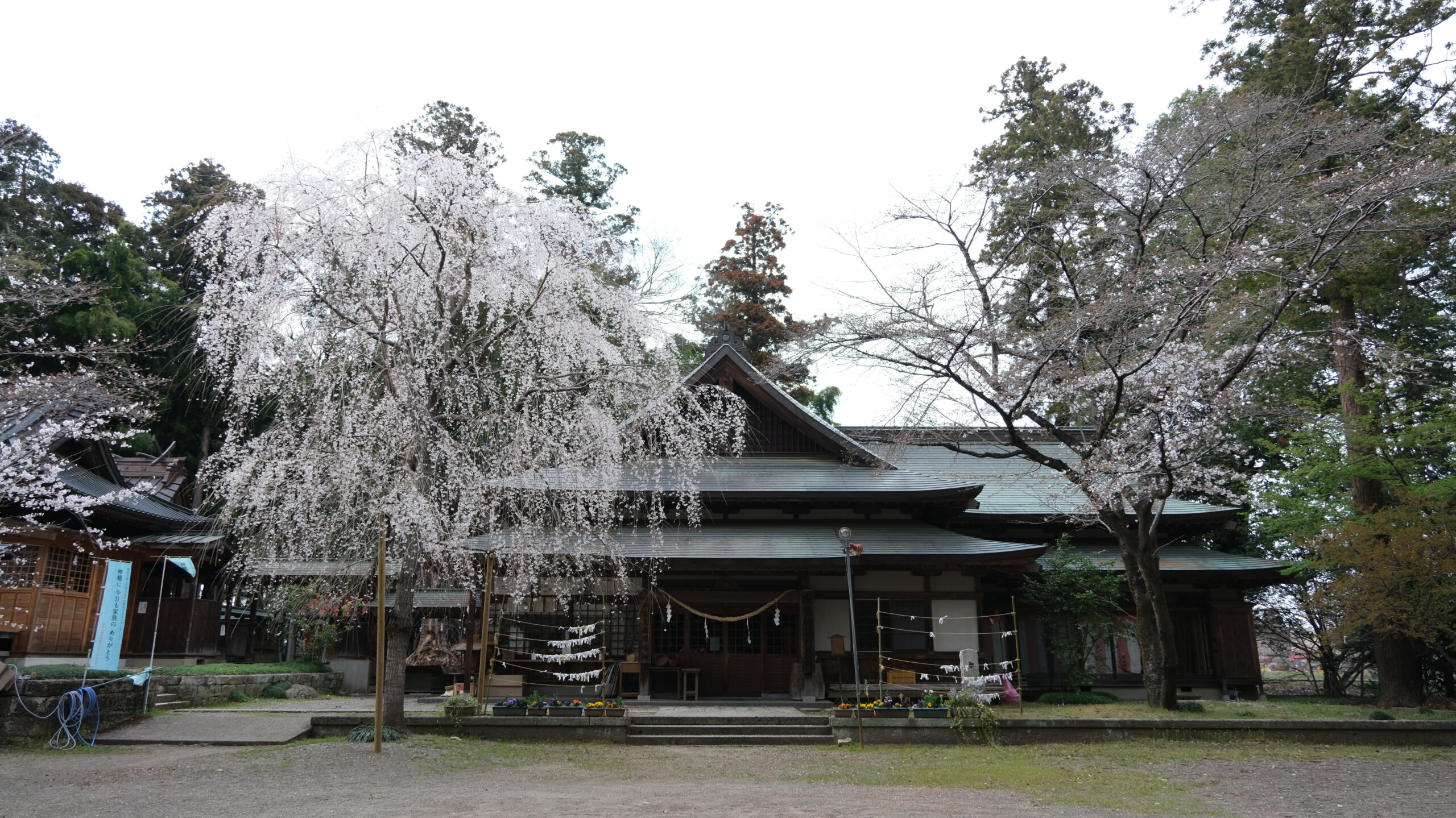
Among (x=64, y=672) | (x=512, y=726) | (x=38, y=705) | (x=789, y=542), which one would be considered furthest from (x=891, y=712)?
(x=64, y=672)

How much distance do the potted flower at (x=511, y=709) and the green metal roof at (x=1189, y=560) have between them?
10853 mm

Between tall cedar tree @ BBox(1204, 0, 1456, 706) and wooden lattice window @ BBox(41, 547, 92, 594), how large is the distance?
76.3ft

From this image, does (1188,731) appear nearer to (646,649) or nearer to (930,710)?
(930,710)

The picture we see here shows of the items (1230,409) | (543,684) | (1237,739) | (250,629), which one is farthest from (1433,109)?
(250,629)

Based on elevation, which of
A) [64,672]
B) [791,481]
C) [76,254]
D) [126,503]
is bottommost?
[64,672]

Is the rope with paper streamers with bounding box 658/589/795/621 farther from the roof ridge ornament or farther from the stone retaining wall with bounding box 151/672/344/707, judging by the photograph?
the stone retaining wall with bounding box 151/672/344/707

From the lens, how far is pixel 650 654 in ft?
48.7

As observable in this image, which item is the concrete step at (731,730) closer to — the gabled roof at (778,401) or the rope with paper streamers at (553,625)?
the rope with paper streamers at (553,625)

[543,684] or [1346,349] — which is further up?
[1346,349]

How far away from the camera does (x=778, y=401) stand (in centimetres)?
1780

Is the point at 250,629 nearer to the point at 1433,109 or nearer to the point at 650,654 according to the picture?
the point at 650,654

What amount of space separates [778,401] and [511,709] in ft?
28.2

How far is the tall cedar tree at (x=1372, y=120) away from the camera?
14.9 metres

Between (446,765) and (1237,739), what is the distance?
10.1m
